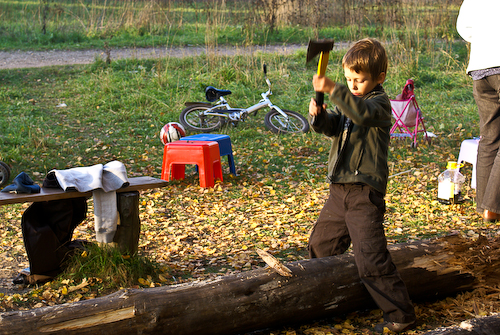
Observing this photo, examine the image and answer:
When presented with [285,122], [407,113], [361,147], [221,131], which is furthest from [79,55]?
[361,147]

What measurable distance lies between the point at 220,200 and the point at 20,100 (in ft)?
20.6

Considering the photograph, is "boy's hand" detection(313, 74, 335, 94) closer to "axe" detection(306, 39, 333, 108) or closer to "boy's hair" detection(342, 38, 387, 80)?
"axe" detection(306, 39, 333, 108)

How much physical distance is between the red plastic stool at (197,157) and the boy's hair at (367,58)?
3345 millimetres

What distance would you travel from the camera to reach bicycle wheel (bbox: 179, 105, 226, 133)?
27.8 ft

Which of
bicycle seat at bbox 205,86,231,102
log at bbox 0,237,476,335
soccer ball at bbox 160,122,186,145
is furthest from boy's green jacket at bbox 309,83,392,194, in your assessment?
bicycle seat at bbox 205,86,231,102

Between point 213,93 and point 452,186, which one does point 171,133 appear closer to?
point 213,93

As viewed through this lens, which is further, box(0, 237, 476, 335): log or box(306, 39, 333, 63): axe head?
box(306, 39, 333, 63): axe head

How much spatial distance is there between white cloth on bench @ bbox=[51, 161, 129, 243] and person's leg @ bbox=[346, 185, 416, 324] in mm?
1716

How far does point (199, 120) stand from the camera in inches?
341

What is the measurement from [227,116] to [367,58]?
5.82 meters

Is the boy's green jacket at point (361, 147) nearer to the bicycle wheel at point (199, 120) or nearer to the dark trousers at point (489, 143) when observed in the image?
the dark trousers at point (489, 143)

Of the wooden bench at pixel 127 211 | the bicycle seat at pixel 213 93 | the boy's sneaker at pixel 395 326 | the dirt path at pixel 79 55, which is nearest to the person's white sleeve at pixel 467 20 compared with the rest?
the boy's sneaker at pixel 395 326

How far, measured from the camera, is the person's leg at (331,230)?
2.99 m

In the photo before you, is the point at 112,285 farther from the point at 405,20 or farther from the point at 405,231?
the point at 405,20
